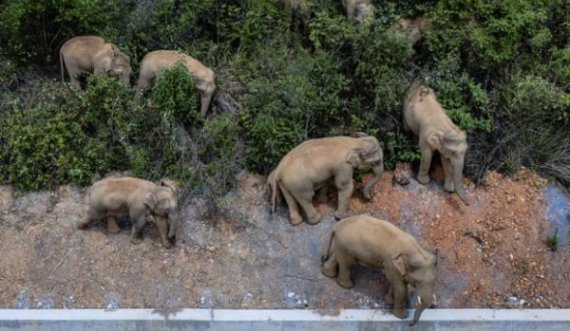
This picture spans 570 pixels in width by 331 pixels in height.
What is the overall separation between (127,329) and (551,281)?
15.8 feet

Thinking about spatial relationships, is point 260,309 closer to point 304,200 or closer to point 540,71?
point 304,200

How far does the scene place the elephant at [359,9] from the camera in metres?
10.9

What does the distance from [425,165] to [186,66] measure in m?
3.30

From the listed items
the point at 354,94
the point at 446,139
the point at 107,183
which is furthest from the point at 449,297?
the point at 107,183

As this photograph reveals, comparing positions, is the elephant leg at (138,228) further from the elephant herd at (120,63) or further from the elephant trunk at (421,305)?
the elephant trunk at (421,305)

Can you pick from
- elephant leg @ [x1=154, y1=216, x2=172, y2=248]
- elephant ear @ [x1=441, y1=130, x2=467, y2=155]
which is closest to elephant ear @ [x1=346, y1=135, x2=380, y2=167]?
elephant ear @ [x1=441, y1=130, x2=467, y2=155]

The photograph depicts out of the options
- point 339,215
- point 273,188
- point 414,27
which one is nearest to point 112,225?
point 273,188

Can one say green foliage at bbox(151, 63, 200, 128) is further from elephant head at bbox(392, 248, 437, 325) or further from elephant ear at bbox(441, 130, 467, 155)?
elephant head at bbox(392, 248, 437, 325)

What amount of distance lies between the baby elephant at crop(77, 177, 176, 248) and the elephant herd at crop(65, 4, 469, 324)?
0.01m

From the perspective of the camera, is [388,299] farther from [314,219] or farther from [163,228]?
[163,228]

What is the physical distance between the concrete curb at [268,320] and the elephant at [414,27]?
406 cm

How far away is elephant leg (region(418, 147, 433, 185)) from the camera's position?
9359mm

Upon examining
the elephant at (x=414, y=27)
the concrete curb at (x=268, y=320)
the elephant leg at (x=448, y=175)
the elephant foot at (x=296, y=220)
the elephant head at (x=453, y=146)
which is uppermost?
the elephant at (x=414, y=27)

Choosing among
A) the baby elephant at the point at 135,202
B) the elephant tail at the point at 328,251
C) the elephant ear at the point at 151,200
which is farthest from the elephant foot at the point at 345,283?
the elephant ear at the point at 151,200
